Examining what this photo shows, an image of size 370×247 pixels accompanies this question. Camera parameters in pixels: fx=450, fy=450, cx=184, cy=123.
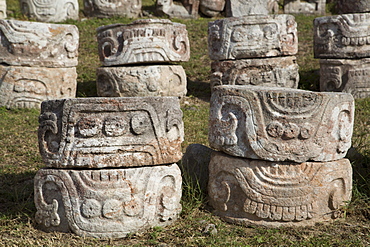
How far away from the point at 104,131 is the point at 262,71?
4449 millimetres

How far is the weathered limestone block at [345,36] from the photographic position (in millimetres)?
7453

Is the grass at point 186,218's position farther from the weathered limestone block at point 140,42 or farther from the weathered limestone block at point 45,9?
the weathered limestone block at point 45,9

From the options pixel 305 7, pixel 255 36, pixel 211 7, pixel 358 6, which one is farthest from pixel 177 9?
pixel 255 36

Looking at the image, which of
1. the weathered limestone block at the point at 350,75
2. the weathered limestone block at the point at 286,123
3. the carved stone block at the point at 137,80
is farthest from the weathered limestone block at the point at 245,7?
the weathered limestone block at the point at 286,123

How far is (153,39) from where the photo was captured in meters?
7.06

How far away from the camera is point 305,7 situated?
13.9 m

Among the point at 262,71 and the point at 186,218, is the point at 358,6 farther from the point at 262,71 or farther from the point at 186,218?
the point at 186,218

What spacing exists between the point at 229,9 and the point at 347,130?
32.9ft

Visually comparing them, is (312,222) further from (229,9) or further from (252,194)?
(229,9)

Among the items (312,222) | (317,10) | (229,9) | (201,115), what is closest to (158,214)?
(312,222)

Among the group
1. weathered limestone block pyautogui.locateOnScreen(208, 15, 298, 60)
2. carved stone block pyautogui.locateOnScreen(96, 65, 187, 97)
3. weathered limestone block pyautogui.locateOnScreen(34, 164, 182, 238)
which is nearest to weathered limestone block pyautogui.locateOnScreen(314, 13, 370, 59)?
weathered limestone block pyautogui.locateOnScreen(208, 15, 298, 60)

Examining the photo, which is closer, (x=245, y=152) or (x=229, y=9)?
(x=245, y=152)

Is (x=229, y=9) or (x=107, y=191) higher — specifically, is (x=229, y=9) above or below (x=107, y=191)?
above

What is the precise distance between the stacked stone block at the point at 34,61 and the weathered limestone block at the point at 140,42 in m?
0.60
